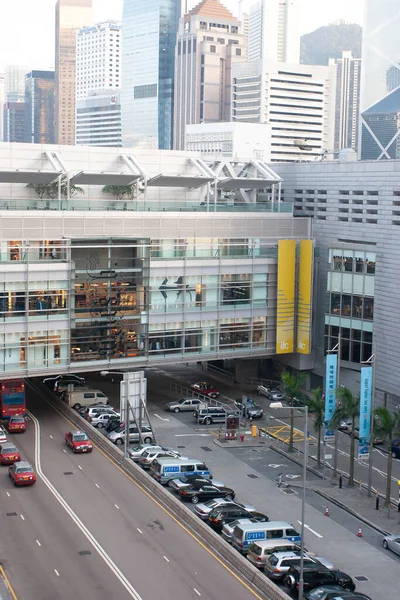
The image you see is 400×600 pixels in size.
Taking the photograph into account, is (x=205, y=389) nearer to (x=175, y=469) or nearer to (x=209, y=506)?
(x=175, y=469)

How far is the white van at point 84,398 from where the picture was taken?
7662 centimetres

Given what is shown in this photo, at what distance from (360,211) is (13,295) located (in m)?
29.7

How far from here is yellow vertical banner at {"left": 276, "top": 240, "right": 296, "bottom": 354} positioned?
8212cm

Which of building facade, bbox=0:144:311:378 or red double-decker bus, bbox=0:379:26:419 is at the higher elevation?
building facade, bbox=0:144:311:378

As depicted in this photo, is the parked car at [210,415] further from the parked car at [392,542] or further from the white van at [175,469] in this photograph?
the parked car at [392,542]

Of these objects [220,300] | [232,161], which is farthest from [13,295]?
[232,161]

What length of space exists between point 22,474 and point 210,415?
21.7m

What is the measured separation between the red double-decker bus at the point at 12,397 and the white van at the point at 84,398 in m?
5.12

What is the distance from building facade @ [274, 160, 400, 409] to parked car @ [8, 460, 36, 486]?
101 feet

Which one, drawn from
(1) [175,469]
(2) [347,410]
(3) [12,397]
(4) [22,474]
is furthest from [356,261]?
(4) [22,474]

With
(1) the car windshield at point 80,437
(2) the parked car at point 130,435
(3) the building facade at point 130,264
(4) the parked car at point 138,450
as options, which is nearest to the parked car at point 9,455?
(1) the car windshield at point 80,437

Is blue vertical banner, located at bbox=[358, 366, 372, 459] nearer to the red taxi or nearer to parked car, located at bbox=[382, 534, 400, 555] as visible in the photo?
parked car, located at bbox=[382, 534, 400, 555]

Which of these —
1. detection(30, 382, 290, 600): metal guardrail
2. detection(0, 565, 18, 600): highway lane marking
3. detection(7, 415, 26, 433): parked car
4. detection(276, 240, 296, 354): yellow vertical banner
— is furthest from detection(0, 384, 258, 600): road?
detection(276, 240, 296, 354): yellow vertical banner

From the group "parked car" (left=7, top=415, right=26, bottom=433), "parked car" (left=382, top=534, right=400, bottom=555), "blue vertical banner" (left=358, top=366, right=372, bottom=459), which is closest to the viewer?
"parked car" (left=382, top=534, right=400, bottom=555)
